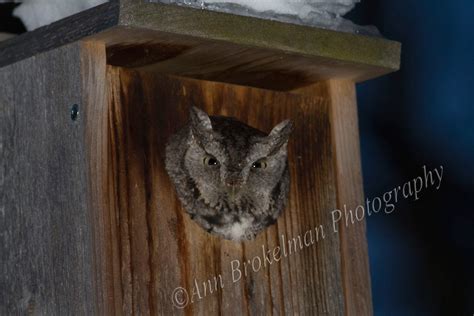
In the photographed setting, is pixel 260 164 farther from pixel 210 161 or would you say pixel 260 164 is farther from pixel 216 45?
pixel 216 45

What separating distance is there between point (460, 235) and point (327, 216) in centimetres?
105

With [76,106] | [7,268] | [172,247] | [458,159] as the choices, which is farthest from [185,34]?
[458,159]

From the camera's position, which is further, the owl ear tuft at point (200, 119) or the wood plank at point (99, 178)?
the owl ear tuft at point (200, 119)

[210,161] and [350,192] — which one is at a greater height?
[210,161]

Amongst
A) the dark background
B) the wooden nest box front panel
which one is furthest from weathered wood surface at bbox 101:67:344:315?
the dark background

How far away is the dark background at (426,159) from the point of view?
388cm

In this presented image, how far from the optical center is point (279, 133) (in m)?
2.76

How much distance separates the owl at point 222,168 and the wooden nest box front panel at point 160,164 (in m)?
0.03

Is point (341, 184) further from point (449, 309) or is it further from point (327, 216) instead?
point (449, 309)

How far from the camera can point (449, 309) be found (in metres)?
3.91

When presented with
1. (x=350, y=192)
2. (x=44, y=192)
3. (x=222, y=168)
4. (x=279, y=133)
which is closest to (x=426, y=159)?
(x=350, y=192)

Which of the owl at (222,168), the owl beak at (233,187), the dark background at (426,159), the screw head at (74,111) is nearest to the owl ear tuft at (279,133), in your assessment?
the owl at (222,168)

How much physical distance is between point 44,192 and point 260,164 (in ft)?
1.56

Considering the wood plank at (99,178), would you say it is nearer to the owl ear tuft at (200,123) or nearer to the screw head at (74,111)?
the screw head at (74,111)
